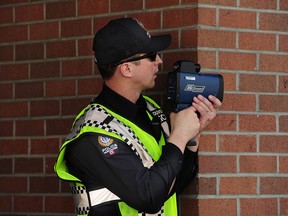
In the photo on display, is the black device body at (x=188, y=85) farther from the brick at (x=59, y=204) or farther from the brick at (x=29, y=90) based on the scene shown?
the brick at (x=29, y=90)

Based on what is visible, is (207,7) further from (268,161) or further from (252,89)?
(268,161)

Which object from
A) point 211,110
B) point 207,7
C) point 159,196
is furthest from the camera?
point 207,7

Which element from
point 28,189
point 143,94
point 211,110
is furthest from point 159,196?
point 28,189

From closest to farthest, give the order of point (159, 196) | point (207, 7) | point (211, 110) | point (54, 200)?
point (159, 196) → point (211, 110) → point (207, 7) → point (54, 200)

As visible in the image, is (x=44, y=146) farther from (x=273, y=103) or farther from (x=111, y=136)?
(x=273, y=103)

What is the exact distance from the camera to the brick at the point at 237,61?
172 inches

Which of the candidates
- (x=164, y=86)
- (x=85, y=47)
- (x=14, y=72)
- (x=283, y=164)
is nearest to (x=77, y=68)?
(x=85, y=47)

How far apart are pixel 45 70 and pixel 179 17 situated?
0.88 m

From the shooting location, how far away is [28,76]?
4820 millimetres

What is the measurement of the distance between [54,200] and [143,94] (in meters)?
0.80

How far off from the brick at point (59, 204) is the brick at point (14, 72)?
0.71 meters

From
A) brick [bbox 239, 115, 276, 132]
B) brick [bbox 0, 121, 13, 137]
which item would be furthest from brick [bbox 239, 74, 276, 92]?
brick [bbox 0, 121, 13, 137]

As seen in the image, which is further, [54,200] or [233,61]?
[54,200]

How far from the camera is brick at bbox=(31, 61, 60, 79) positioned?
473 centimetres
